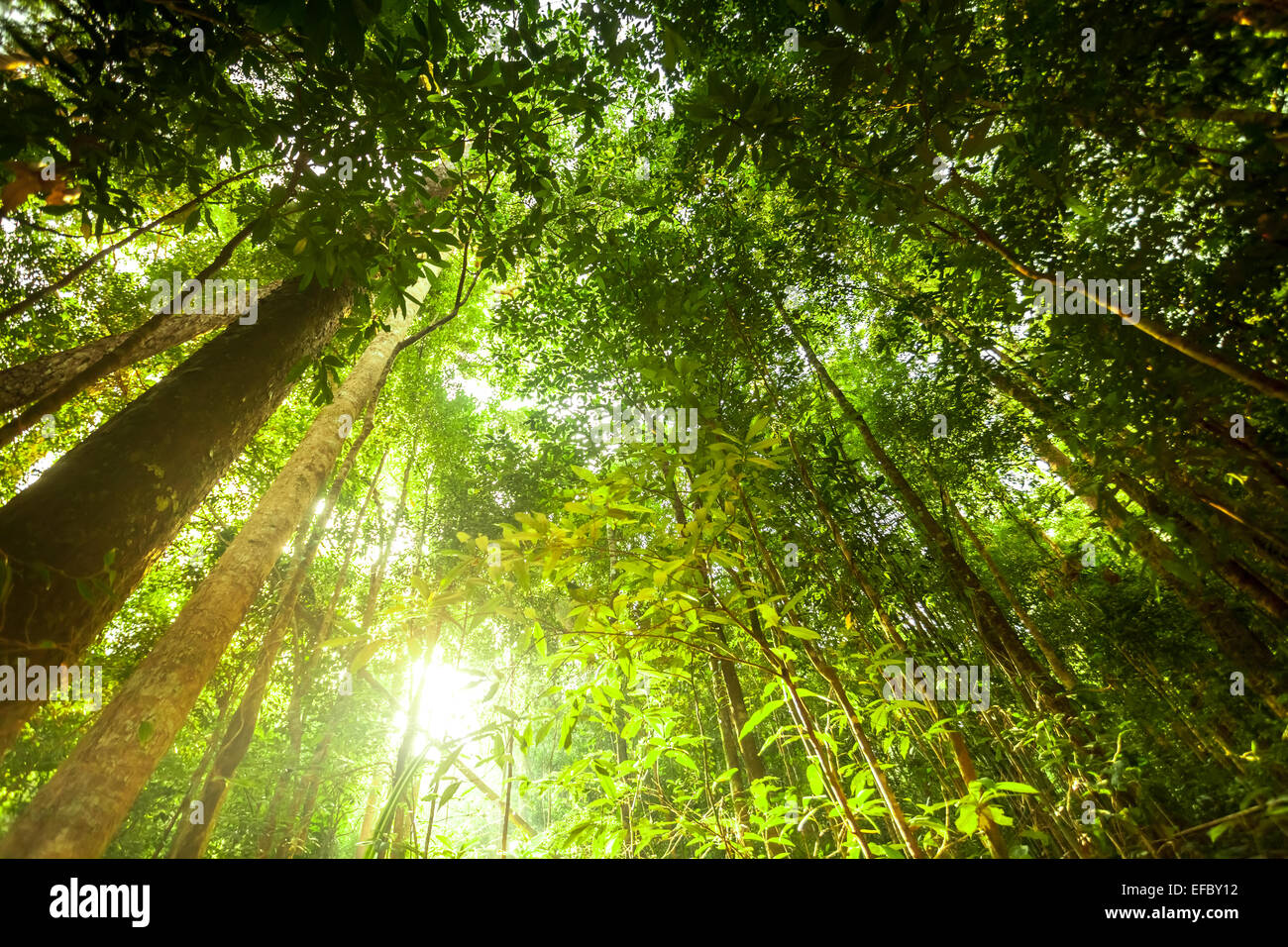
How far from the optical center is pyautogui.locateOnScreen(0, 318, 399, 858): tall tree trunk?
1.36 m

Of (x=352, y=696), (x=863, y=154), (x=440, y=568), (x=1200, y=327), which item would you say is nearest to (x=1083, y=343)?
(x=1200, y=327)

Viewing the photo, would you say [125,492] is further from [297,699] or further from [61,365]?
[297,699]

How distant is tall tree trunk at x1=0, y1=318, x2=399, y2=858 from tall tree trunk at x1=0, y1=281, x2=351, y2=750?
42cm

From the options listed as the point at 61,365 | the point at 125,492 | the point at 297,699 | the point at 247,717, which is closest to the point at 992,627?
the point at 125,492

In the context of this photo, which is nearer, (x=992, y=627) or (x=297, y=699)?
(x=992, y=627)

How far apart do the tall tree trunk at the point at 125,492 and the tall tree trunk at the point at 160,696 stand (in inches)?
16.6

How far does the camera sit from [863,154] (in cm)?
167

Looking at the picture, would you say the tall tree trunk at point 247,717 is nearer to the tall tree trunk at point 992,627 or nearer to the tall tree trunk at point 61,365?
the tall tree trunk at point 61,365

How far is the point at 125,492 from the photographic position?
4.24ft

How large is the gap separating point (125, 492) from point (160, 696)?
114 centimetres

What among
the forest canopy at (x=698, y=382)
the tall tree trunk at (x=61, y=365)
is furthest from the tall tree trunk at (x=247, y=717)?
→ the forest canopy at (x=698, y=382)

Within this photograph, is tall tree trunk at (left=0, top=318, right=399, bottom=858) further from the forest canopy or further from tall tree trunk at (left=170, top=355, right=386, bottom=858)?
tall tree trunk at (left=170, top=355, right=386, bottom=858)

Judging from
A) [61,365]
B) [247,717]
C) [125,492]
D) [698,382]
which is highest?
[61,365]
